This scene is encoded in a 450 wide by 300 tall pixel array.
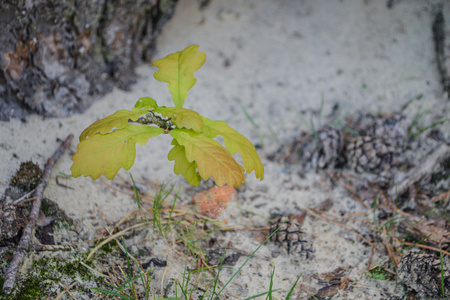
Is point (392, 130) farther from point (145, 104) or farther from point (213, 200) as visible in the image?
point (145, 104)

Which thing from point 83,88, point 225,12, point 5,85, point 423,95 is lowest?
point 5,85

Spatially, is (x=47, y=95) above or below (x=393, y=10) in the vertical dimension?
below

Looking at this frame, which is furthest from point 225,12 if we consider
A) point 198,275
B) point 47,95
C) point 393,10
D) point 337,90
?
point 198,275

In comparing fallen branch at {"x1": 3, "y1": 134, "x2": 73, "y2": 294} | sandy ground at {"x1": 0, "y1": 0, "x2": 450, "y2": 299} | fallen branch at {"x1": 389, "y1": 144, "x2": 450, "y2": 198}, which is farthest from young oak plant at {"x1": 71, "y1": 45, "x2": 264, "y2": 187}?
fallen branch at {"x1": 389, "y1": 144, "x2": 450, "y2": 198}

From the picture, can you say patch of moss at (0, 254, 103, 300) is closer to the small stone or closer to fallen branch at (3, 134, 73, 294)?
fallen branch at (3, 134, 73, 294)

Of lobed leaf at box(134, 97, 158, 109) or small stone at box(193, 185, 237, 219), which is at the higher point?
lobed leaf at box(134, 97, 158, 109)

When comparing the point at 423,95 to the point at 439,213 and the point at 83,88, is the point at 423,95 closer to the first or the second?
the point at 439,213
